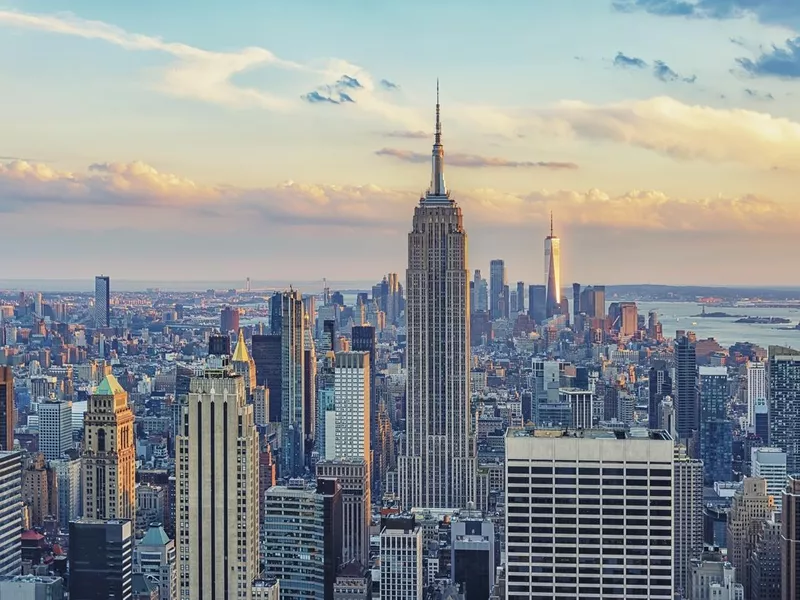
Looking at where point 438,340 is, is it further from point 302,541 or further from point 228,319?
point 302,541

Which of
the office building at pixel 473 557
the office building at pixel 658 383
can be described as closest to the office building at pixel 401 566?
the office building at pixel 473 557

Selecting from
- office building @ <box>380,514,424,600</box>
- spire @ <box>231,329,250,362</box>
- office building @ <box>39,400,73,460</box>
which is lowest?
office building @ <box>380,514,424,600</box>

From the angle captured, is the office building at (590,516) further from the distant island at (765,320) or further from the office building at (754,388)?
the office building at (754,388)

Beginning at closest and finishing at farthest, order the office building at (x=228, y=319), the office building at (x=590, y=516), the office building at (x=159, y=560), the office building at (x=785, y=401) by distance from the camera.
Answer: the office building at (x=590, y=516) < the office building at (x=159, y=560) < the office building at (x=228, y=319) < the office building at (x=785, y=401)

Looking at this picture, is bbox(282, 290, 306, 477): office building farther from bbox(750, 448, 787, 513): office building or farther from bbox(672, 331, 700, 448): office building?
bbox(750, 448, 787, 513): office building

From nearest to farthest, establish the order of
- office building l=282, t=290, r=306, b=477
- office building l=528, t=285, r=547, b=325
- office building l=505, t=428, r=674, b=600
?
office building l=505, t=428, r=674, b=600 → office building l=528, t=285, r=547, b=325 → office building l=282, t=290, r=306, b=477

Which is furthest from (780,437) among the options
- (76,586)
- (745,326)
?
(76,586)

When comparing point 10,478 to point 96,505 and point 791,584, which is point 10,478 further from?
point 791,584

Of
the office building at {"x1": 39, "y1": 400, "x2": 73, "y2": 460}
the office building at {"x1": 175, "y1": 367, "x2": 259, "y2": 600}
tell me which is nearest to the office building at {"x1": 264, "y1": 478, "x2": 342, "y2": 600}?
the office building at {"x1": 175, "y1": 367, "x2": 259, "y2": 600}
